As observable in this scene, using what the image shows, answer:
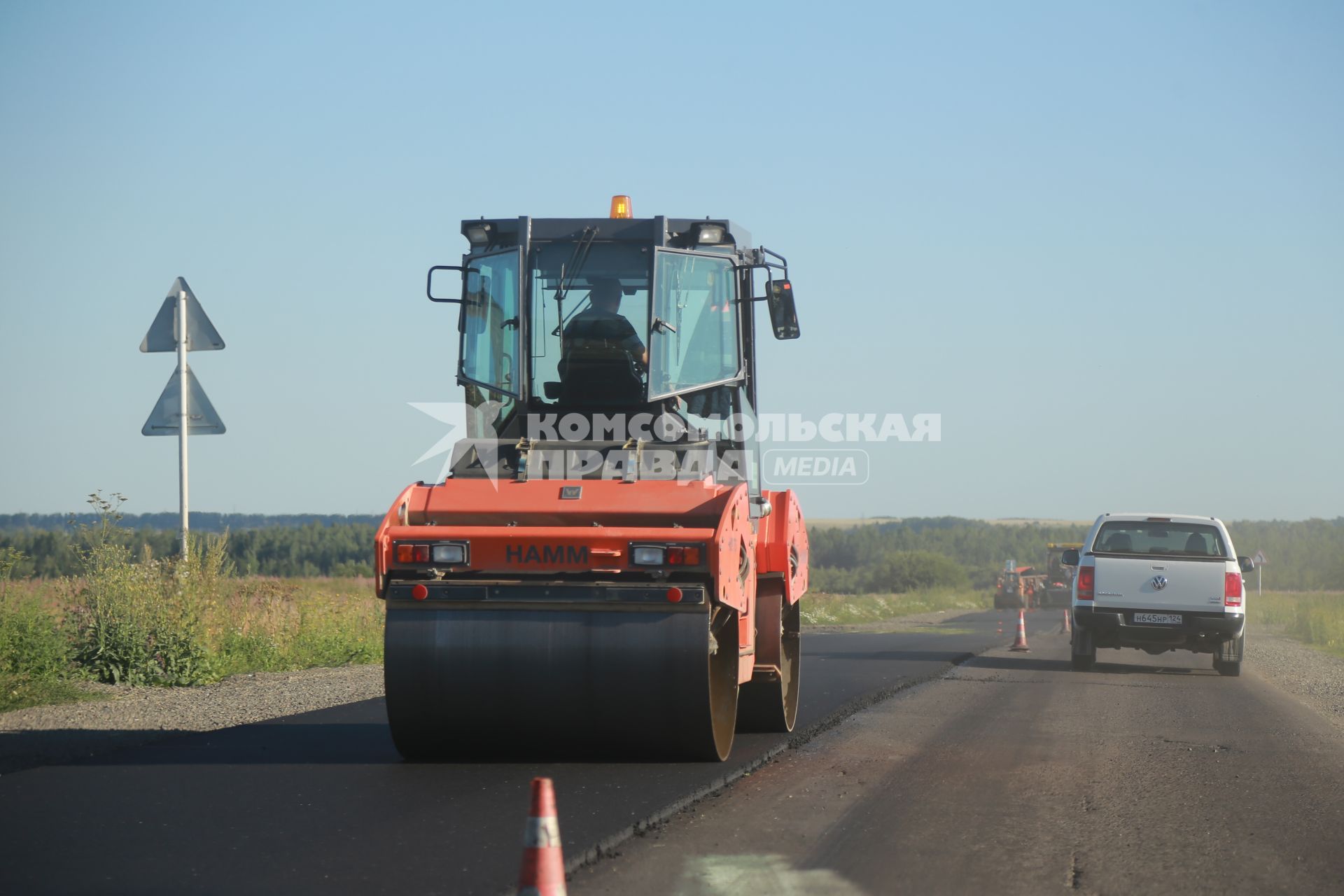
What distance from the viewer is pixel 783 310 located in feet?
32.9

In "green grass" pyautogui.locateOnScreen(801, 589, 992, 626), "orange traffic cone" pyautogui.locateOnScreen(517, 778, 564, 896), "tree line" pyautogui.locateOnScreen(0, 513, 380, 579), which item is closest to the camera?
"orange traffic cone" pyautogui.locateOnScreen(517, 778, 564, 896)

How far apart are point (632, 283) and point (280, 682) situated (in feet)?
23.6

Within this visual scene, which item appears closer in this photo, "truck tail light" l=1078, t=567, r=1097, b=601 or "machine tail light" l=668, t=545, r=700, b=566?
"machine tail light" l=668, t=545, r=700, b=566

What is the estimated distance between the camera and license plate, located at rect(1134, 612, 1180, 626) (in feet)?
58.1

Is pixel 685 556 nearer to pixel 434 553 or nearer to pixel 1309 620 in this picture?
pixel 434 553

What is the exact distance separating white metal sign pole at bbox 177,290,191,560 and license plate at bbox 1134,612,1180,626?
11.8m

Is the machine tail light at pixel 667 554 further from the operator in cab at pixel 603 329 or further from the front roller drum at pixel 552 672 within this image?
the operator in cab at pixel 603 329

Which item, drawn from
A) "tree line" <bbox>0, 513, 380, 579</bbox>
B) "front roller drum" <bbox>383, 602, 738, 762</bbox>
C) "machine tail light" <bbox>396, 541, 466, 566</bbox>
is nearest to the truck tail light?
"tree line" <bbox>0, 513, 380, 579</bbox>

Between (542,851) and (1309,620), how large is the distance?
1278 inches

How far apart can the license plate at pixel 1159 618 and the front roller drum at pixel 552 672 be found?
11.2 metres

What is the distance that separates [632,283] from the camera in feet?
32.7

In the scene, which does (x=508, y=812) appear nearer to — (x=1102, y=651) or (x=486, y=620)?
(x=486, y=620)

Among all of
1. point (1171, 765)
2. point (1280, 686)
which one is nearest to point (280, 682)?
point (1171, 765)

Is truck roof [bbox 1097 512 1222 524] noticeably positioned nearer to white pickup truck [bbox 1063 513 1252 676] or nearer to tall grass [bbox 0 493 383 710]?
white pickup truck [bbox 1063 513 1252 676]
